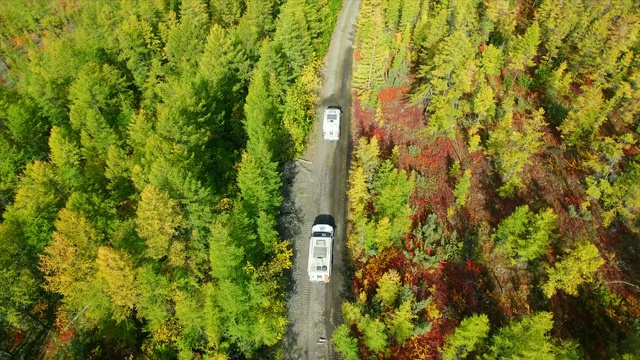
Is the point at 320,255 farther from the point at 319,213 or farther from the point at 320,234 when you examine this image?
the point at 319,213

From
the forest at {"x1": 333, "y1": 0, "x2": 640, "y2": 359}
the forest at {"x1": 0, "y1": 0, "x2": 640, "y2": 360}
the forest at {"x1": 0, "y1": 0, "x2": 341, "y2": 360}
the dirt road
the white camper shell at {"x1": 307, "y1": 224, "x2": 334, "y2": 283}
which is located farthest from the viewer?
the white camper shell at {"x1": 307, "y1": 224, "x2": 334, "y2": 283}

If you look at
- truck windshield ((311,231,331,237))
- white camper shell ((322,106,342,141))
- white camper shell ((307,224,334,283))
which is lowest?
white camper shell ((307,224,334,283))

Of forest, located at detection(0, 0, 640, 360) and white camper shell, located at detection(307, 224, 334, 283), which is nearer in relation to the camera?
forest, located at detection(0, 0, 640, 360)

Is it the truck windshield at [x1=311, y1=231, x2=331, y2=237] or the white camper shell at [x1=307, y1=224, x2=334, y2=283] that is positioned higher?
the truck windshield at [x1=311, y1=231, x2=331, y2=237]

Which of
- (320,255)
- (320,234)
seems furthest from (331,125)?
(320,255)

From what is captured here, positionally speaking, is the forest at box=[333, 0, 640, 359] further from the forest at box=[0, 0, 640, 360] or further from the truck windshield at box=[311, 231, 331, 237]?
the truck windshield at box=[311, 231, 331, 237]

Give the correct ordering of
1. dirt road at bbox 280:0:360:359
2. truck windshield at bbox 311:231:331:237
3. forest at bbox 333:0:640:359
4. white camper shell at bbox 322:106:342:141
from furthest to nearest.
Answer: white camper shell at bbox 322:106:342:141 < truck windshield at bbox 311:231:331:237 < dirt road at bbox 280:0:360:359 < forest at bbox 333:0:640:359

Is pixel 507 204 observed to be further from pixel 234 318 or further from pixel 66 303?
pixel 66 303

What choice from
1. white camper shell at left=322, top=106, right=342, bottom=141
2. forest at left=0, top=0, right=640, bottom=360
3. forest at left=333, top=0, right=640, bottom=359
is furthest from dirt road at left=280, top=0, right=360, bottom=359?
forest at left=333, top=0, right=640, bottom=359
